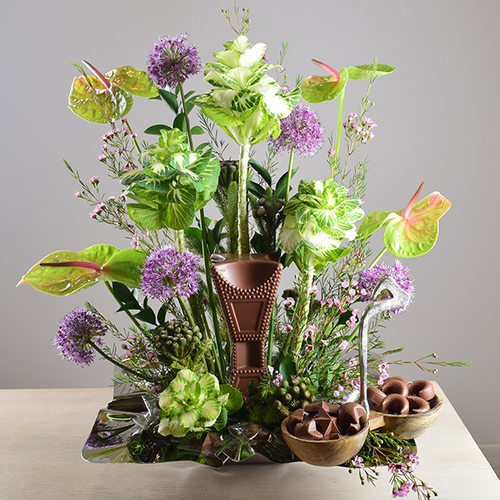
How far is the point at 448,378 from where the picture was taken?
162 centimetres

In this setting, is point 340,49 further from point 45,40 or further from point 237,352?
point 237,352

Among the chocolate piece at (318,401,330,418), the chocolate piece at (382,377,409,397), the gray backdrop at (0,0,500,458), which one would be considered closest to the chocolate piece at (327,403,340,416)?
the chocolate piece at (318,401,330,418)

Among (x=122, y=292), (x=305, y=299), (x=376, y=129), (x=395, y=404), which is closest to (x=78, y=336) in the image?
(x=122, y=292)

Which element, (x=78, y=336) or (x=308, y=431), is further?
(x=78, y=336)

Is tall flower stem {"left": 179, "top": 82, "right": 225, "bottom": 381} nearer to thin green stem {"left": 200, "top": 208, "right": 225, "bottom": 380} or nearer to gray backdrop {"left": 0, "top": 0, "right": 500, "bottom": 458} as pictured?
thin green stem {"left": 200, "top": 208, "right": 225, "bottom": 380}

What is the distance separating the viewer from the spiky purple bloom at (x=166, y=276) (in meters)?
0.58

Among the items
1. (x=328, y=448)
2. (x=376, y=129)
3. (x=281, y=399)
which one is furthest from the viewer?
(x=376, y=129)

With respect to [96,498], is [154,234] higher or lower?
higher

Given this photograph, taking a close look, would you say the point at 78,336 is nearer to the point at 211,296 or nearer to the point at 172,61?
the point at 211,296

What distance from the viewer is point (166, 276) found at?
58 cm

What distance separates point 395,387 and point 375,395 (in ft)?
0.10

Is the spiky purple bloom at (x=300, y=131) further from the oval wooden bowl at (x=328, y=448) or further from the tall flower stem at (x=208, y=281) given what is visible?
the oval wooden bowl at (x=328, y=448)

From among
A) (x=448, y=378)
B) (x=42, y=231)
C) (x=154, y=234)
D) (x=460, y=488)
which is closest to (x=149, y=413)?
(x=154, y=234)

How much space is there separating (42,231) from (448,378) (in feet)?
4.10
